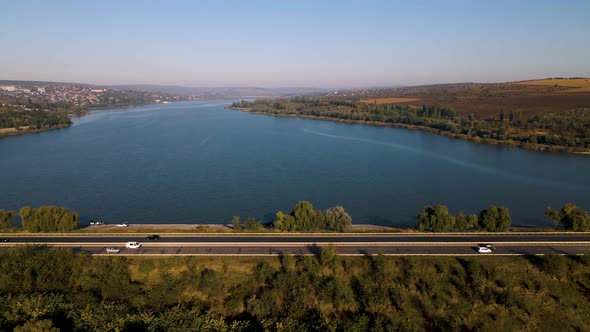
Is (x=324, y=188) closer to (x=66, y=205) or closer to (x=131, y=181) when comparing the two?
(x=131, y=181)

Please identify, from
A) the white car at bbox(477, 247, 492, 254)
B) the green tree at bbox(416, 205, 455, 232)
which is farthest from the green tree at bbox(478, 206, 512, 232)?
the white car at bbox(477, 247, 492, 254)

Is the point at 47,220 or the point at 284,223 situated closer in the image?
the point at 47,220

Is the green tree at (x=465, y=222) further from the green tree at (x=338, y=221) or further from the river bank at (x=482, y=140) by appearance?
the river bank at (x=482, y=140)

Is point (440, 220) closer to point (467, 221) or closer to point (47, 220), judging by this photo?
point (467, 221)

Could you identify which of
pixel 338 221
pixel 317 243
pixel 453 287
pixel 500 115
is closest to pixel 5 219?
pixel 317 243

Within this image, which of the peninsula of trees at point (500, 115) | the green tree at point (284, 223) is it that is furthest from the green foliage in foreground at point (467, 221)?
the peninsula of trees at point (500, 115)

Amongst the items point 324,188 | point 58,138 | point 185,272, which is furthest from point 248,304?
point 58,138

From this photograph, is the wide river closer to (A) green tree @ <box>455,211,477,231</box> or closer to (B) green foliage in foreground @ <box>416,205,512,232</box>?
(B) green foliage in foreground @ <box>416,205,512,232</box>
